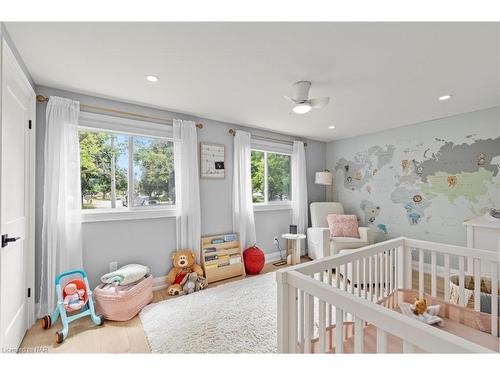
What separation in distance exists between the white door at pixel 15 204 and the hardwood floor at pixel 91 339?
0.36 ft

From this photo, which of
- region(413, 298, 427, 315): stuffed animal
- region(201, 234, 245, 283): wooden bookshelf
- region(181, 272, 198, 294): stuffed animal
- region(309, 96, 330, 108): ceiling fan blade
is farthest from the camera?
region(201, 234, 245, 283): wooden bookshelf

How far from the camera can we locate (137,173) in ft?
9.05

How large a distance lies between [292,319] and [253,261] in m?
2.19

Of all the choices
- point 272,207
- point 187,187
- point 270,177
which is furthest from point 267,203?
point 187,187

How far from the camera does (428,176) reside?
3.35 metres

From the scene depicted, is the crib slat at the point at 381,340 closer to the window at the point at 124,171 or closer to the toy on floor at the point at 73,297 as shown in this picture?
the toy on floor at the point at 73,297

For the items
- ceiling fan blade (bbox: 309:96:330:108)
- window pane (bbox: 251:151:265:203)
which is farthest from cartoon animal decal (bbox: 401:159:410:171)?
ceiling fan blade (bbox: 309:96:330:108)

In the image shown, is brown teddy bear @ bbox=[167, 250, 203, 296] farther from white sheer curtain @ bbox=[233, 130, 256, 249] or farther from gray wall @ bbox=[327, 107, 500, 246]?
gray wall @ bbox=[327, 107, 500, 246]

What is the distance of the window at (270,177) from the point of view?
3.89 metres

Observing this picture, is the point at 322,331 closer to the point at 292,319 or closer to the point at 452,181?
the point at 292,319

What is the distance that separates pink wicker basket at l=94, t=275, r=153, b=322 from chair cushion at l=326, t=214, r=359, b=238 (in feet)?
9.47

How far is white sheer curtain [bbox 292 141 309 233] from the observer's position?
13.5ft

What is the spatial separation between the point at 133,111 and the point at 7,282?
1919 mm
